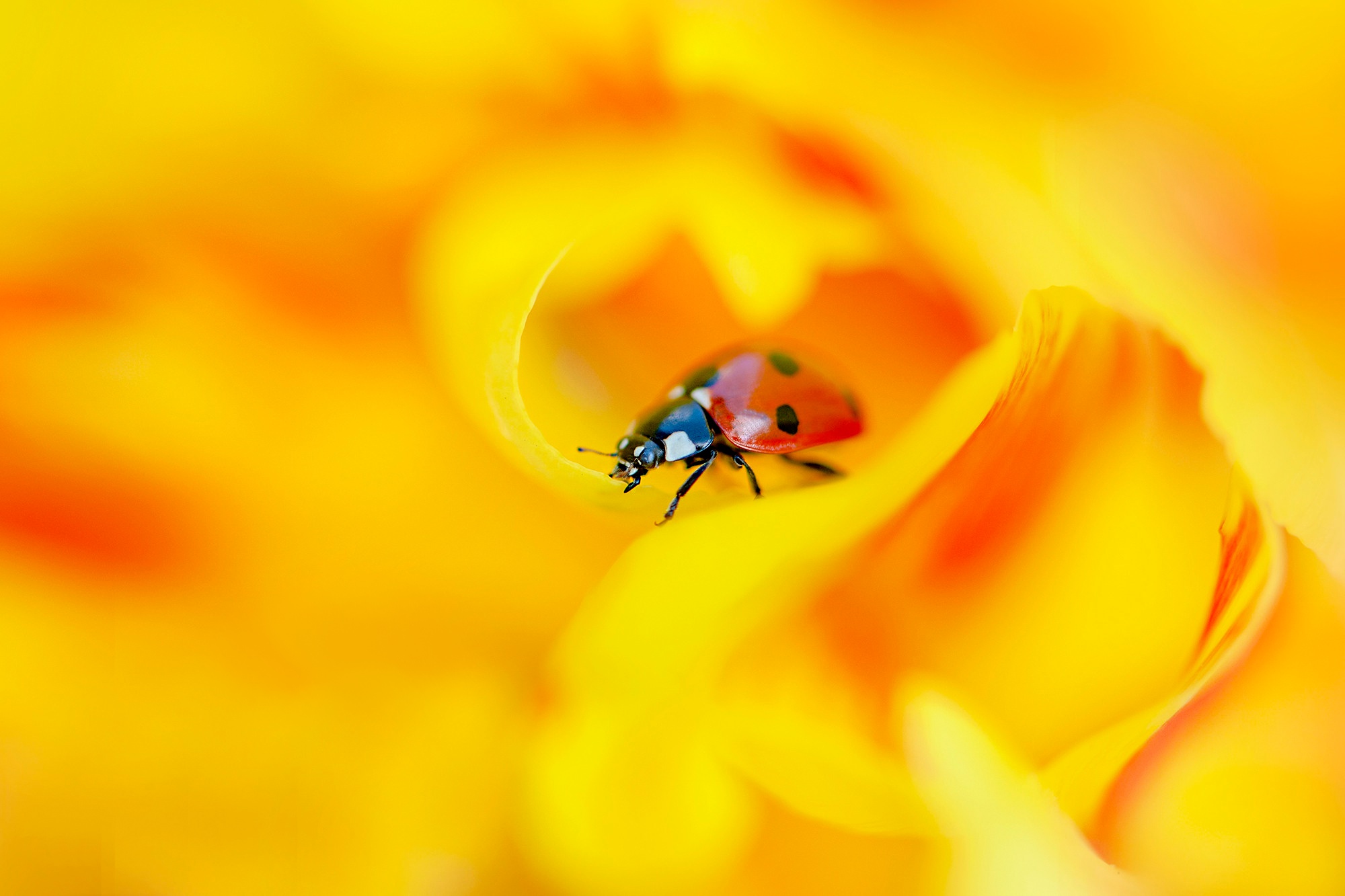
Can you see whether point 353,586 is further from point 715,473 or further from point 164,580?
point 715,473

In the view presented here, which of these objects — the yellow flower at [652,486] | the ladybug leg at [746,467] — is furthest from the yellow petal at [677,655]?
the ladybug leg at [746,467]

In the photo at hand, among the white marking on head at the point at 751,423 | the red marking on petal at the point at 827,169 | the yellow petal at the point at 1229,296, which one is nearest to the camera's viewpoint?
the yellow petal at the point at 1229,296

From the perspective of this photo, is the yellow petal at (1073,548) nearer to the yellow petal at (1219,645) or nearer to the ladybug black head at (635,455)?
the yellow petal at (1219,645)

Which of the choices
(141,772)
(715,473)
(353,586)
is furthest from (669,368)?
(141,772)

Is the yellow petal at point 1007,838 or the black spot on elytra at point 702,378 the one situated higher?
the black spot on elytra at point 702,378

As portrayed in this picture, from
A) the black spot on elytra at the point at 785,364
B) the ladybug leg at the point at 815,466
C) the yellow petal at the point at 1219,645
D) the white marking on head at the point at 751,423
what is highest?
the black spot on elytra at the point at 785,364

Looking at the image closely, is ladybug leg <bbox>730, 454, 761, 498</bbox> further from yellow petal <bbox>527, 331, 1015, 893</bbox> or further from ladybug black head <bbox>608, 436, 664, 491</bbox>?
yellow petal <bbox>527, 331, 1015, 893</bbox>

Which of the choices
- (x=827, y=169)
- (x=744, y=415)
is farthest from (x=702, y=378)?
(x=827, y=169)
